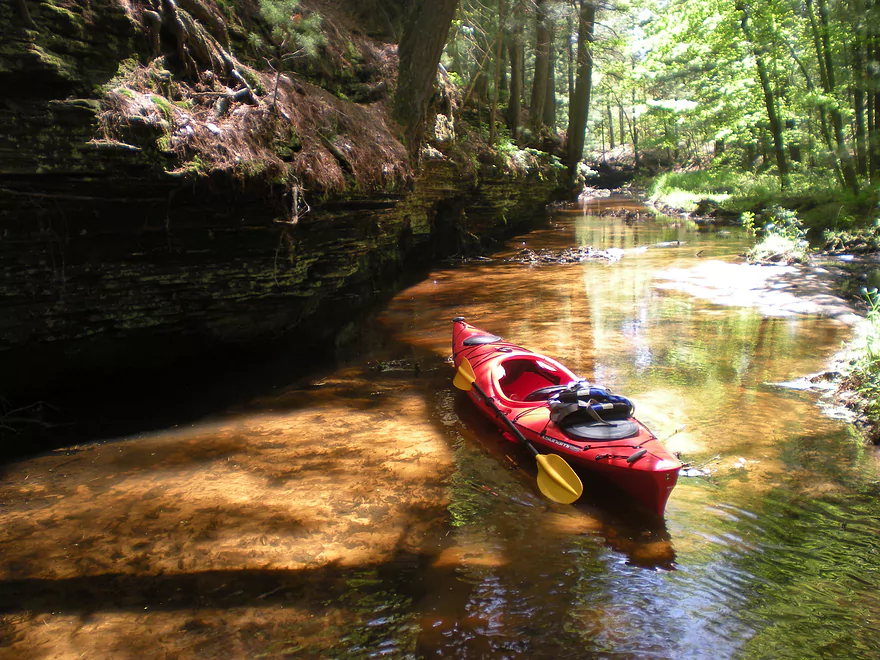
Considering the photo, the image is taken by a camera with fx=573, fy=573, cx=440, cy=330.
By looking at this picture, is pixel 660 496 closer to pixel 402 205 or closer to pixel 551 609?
pixel 551 609

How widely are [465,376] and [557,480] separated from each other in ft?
7.16

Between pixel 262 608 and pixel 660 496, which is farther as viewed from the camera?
pixel 660 496

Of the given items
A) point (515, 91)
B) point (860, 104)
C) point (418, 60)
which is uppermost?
point (515, 91)

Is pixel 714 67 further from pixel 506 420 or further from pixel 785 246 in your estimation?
pixel 506 420

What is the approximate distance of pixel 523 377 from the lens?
6.63m

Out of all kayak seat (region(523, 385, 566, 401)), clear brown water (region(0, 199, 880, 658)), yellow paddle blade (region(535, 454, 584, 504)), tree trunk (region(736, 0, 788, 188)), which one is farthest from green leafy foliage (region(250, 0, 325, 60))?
tree trunk (region(736, 0, 788, 188))

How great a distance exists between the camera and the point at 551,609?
3.38 metres

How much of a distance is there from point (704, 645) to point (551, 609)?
825mm

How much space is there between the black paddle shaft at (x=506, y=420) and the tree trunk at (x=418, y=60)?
569 cm

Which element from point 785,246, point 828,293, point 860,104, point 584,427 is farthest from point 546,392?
point 860,104

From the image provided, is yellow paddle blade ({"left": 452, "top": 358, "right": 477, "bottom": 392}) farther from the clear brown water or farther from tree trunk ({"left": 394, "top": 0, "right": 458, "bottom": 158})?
tree trunk ({"left": 394, "top": 0, "right": 458, "bottom": 158})

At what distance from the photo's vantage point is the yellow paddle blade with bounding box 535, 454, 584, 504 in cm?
452

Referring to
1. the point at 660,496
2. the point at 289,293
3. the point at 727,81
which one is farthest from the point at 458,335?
the point at 727,81

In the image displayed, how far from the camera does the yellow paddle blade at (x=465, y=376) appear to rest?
6.45 metres
